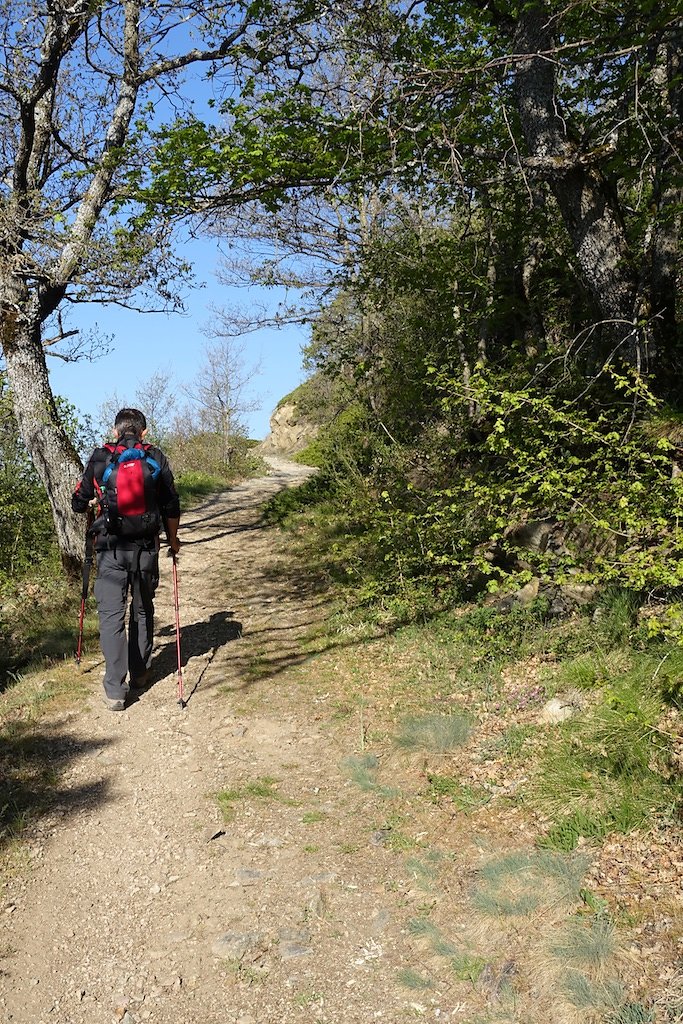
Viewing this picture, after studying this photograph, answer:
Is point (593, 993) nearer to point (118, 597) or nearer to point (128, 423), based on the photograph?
point (118, 597)

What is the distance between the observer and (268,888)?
4156mm

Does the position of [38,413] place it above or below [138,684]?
above

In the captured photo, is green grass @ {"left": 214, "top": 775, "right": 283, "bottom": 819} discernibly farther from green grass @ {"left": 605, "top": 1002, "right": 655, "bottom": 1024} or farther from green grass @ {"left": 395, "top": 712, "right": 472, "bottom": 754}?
green grass @ {"left": 605, "top": 1002, "right": 655, "bottom": 1024}

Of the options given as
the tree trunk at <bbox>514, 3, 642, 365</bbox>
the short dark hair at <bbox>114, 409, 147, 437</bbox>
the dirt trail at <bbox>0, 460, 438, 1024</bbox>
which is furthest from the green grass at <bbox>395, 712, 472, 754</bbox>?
the tree trunk at <bbox>514, 3, 642, 365</bbox>

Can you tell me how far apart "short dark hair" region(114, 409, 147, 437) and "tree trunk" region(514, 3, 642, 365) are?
4436 millimetres

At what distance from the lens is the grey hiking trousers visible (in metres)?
6.14

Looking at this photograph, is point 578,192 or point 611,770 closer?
point 611,770

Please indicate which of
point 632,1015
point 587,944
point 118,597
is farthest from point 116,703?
point 632,1015

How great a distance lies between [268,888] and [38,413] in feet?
23.6

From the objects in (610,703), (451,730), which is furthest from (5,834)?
(610,703)

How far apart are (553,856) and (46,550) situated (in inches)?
365

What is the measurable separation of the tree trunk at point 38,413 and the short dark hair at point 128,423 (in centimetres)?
370

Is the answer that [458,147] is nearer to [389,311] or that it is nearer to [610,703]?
[389,311]

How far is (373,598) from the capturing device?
8742 millimetres
